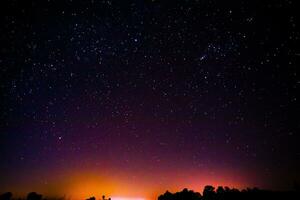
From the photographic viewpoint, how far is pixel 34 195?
68.9m

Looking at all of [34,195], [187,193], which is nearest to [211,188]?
[187,193]

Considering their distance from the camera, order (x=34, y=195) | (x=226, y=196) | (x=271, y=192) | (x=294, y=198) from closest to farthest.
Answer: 1. (x=294, y=198)
2. (x=271, y=192)
3. (x=226, y=196)
4. (x=34, y=195)

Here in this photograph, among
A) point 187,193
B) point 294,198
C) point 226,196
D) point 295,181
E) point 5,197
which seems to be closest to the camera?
point 294,198

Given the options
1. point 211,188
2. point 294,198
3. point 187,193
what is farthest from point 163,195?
point 294,198

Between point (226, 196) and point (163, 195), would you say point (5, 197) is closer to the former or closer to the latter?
point (163, 195)

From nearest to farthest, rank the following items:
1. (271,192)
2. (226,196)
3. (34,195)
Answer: (271,192)
(226,196)
(34,195)

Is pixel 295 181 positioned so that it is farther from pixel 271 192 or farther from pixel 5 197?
pixel 5 197

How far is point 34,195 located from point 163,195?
34879mm

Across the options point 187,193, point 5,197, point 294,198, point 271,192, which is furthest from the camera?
point 187,193

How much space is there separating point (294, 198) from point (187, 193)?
39423 millimetres

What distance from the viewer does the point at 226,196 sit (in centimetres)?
3438

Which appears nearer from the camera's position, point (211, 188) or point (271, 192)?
point (271, 192)

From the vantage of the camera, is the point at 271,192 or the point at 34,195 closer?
the point at 271,192

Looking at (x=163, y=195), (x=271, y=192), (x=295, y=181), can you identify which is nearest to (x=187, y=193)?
(x=163, y=195)
